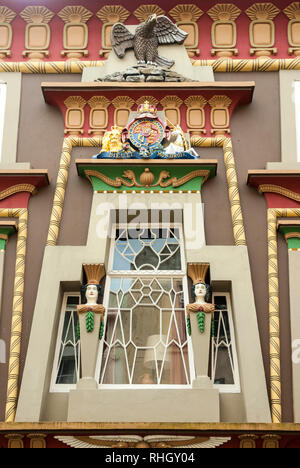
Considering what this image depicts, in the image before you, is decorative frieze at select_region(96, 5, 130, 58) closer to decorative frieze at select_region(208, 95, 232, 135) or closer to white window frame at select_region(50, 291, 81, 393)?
decorative frieze at select_region(208, 95, 232, 135)

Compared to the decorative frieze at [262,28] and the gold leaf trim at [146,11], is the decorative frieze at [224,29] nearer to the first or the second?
the decorative frieze at [262,28]

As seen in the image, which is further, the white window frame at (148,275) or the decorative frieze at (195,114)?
Answer: the decorative frieze at (195,114)

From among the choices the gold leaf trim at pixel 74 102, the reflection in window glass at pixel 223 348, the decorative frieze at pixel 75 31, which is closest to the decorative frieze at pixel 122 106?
the gold leaf trim at pixel 74 102

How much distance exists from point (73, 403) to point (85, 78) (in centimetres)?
547

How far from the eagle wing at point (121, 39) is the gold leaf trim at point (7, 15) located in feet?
5.94

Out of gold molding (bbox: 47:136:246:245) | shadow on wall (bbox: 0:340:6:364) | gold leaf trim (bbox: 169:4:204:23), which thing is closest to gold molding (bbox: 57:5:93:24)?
gold leaf trim (bbox: 169:4:204:23)

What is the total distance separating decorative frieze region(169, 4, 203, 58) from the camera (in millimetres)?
14969

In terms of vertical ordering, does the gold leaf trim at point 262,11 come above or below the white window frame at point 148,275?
above

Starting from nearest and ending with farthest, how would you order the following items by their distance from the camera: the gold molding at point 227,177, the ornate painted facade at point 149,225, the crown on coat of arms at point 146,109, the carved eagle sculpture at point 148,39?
the ornate painted facade at point 149,225 < the gold molding at point 227,177 < the crown on coat of arms at point 146,109 < the carved eagle sculpture at point 148,39

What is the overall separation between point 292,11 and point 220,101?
218 cm

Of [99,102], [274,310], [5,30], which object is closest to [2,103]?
[5,30]

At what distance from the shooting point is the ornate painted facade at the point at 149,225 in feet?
39.3
